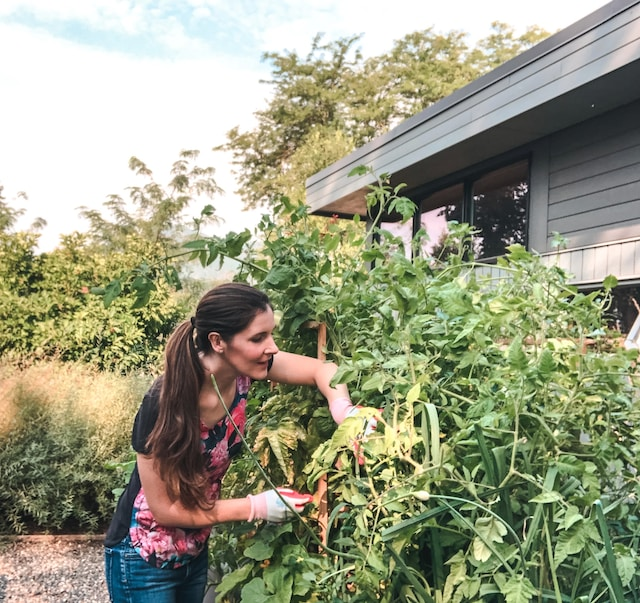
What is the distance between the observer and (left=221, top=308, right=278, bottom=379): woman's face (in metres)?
1.59

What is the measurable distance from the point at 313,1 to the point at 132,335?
83.3 feet

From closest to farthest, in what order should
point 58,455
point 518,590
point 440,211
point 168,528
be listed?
1. point 518,590
2. point 168,528
3. point 58,455
4. point 440,211

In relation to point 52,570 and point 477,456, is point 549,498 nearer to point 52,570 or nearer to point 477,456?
point 477,456

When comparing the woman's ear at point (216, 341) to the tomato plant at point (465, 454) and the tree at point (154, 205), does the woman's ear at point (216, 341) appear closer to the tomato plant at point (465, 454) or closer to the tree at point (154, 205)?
the tomato plant at point (465, 454)

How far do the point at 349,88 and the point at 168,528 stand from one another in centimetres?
2679

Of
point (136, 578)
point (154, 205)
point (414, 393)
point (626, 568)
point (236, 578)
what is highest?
point (154, 205)

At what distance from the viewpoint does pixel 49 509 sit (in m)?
4.53

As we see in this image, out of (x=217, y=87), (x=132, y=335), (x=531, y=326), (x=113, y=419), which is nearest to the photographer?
(x=531, y=326)

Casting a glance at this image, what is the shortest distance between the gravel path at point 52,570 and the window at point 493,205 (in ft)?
13.2

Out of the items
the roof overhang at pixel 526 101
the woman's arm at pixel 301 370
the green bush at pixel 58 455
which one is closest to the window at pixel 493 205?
the roof overhang at pixel 526 101

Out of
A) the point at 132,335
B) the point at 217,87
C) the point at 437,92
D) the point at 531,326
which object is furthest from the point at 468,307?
the point at 217,87

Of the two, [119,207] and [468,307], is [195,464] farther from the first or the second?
[119,207]

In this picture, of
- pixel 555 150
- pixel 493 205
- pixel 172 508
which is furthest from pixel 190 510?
pixel 493 205

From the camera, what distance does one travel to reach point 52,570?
395 cm
